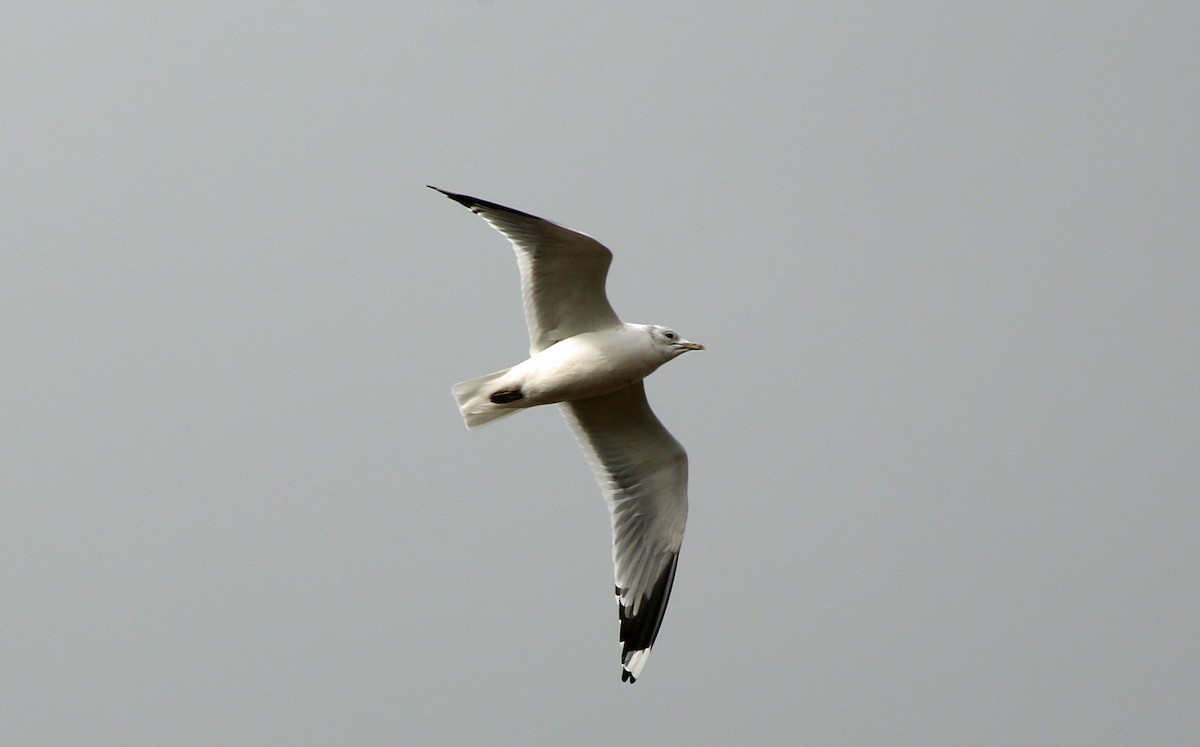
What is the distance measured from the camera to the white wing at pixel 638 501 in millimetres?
7785

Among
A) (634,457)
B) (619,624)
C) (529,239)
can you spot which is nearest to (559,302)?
(529,239)

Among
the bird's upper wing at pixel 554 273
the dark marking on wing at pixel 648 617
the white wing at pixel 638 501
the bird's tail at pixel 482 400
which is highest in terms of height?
the bird's upper wing at pixel 554 273

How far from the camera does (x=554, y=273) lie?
23.1ft

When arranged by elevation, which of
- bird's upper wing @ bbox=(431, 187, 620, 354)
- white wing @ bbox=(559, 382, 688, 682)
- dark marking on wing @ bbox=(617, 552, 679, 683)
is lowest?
dark marking on wing @ bbox=(617, 552, 679, 683)

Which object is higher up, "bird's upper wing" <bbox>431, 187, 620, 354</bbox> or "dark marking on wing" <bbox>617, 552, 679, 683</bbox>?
"bird's upper wing" <bbox>431, 187, 620, 354</bbox>

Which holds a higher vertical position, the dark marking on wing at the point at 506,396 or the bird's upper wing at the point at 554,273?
the bird's upper wing at the point at 554,273

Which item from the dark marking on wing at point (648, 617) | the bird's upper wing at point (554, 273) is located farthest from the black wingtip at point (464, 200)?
the dark marking on wing at point (648, 617)

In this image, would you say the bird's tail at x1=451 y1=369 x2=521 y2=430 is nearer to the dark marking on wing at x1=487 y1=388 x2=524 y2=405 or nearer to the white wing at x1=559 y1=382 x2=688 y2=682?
the dark marking on wing at x1=487 y1=388 x2=524 y2=405

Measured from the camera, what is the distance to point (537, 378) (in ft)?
23.1

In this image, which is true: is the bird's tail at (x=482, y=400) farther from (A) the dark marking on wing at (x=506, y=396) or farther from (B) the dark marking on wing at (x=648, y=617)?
(B) the dark marking on wing at (x=648, y=617)

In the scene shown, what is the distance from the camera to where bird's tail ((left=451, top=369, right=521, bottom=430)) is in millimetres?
7086

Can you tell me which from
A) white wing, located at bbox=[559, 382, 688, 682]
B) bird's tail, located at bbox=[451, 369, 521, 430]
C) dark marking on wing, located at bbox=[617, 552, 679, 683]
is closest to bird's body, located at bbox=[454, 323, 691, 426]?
bird's tail, located at bbox=[451, 369, 521, 430]

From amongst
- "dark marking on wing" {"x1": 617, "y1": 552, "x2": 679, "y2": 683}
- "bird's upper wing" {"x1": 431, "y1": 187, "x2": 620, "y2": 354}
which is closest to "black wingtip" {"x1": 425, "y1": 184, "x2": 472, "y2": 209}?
"bird's upper wing" {"x1": 431, "y1": 187, "x2": 620, "y2": 354}

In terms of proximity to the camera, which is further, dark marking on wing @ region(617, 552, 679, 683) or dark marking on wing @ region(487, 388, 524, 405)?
dark marking on wing @ region(617, 552, 679, 683)
